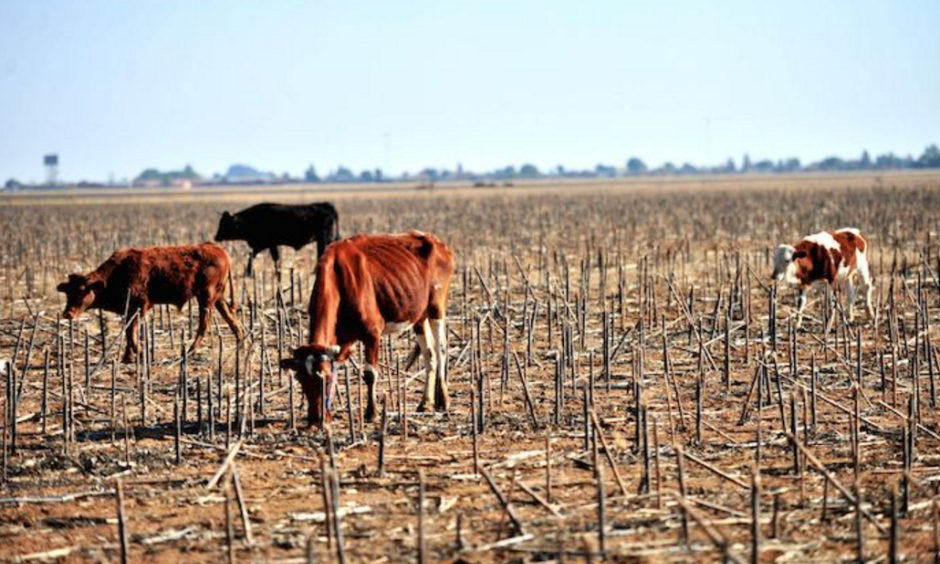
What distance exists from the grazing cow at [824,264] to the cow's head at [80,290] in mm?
8715

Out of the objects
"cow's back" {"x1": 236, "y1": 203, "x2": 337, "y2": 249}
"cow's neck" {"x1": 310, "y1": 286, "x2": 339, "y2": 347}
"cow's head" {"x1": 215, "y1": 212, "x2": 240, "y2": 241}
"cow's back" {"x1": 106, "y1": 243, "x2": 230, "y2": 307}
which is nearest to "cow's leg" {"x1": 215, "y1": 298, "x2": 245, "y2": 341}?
"cow's back" {"x1": 106, "y1": 243, "x2": 230, "y2": 307}

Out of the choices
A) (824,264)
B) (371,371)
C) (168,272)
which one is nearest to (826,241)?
(824,264)

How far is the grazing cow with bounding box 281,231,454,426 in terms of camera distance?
936 cm

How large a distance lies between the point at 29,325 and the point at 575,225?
2380 centimetres

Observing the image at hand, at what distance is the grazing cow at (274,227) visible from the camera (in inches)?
925

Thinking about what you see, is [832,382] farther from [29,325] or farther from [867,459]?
[29,325]

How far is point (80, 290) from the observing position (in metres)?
13.8

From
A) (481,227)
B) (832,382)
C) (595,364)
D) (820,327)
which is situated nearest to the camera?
(832,382)

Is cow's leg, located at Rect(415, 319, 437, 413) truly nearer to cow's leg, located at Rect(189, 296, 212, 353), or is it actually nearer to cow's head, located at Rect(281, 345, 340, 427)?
cow's head, located at Rect(281, 345, 340, 427)

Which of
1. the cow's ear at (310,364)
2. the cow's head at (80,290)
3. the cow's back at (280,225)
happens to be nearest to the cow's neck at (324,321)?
the cow's ear at (310,364)

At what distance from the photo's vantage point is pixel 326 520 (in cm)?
675

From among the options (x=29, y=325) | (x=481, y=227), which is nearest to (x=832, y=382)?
(x=29, y=325)

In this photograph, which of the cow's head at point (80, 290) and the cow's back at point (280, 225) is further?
the cow's back at point (280, 225)

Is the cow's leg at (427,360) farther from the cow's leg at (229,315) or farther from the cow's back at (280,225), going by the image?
the cow's back at (280,225)
